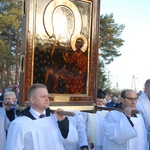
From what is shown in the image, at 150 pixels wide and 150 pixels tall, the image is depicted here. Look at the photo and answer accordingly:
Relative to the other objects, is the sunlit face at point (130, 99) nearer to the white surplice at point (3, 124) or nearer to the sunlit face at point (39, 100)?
the sunlit face at point (39, 100)

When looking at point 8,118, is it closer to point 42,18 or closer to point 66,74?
point 66,74

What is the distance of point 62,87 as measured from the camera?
5.77 meters

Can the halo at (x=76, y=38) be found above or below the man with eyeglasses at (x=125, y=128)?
above

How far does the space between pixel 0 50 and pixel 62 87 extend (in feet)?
55.7

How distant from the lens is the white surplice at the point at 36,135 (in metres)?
3.49

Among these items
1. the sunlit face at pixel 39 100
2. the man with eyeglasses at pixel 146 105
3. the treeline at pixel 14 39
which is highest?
the treeline at pixel 14 39

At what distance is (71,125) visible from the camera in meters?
3.73

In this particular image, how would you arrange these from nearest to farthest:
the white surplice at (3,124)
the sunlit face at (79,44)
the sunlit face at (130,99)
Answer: the sunlit face at (130,99), the white surplice at (3,124), the sunlit face at (79,44)

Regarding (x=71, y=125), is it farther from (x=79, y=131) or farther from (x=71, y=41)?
(x=71, y=41)

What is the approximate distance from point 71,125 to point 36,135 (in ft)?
1.32

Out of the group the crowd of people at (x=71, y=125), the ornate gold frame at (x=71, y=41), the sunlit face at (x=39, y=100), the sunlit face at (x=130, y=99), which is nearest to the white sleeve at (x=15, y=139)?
the crowd of people at (x=71, y=125)

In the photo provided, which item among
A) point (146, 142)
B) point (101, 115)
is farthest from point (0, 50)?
point (146, 142)

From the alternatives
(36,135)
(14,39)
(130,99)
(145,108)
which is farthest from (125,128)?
(14,39)

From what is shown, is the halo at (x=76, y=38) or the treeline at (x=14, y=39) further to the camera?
the treeline at (x=14, y=39)
